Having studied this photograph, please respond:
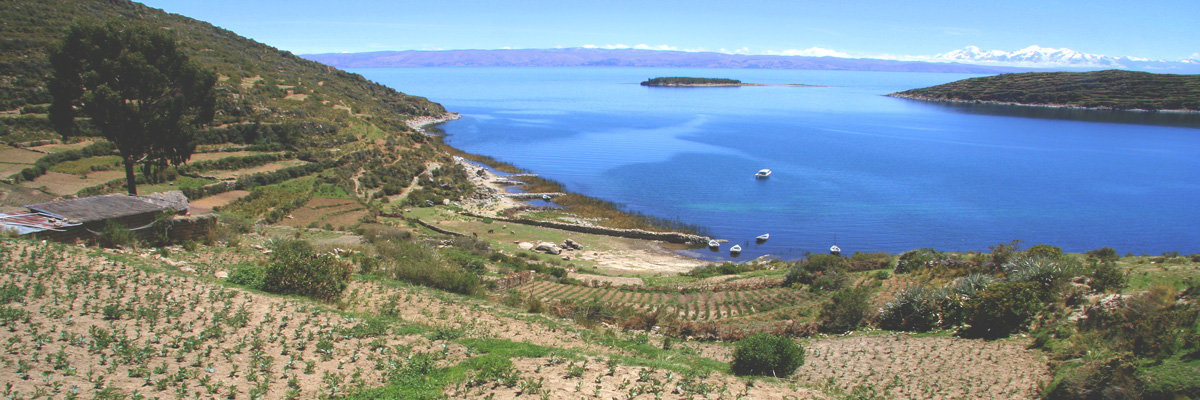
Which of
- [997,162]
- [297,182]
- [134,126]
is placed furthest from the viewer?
[997,162]

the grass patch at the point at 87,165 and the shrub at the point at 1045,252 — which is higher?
the grass patch at the point at 87,165

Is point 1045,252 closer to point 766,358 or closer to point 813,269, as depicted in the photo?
point 813,269

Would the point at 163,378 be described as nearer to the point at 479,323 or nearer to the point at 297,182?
the point at 479,323

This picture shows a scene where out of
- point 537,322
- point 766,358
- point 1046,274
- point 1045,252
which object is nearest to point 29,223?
point 537,322

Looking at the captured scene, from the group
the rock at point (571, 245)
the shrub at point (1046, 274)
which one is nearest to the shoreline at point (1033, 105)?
the rock at point (571, 245)

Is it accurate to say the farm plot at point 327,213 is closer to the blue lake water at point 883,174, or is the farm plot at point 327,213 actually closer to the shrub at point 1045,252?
the blue lake water at point 883,174

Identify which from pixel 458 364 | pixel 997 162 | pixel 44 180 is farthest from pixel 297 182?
pixel 997 162
